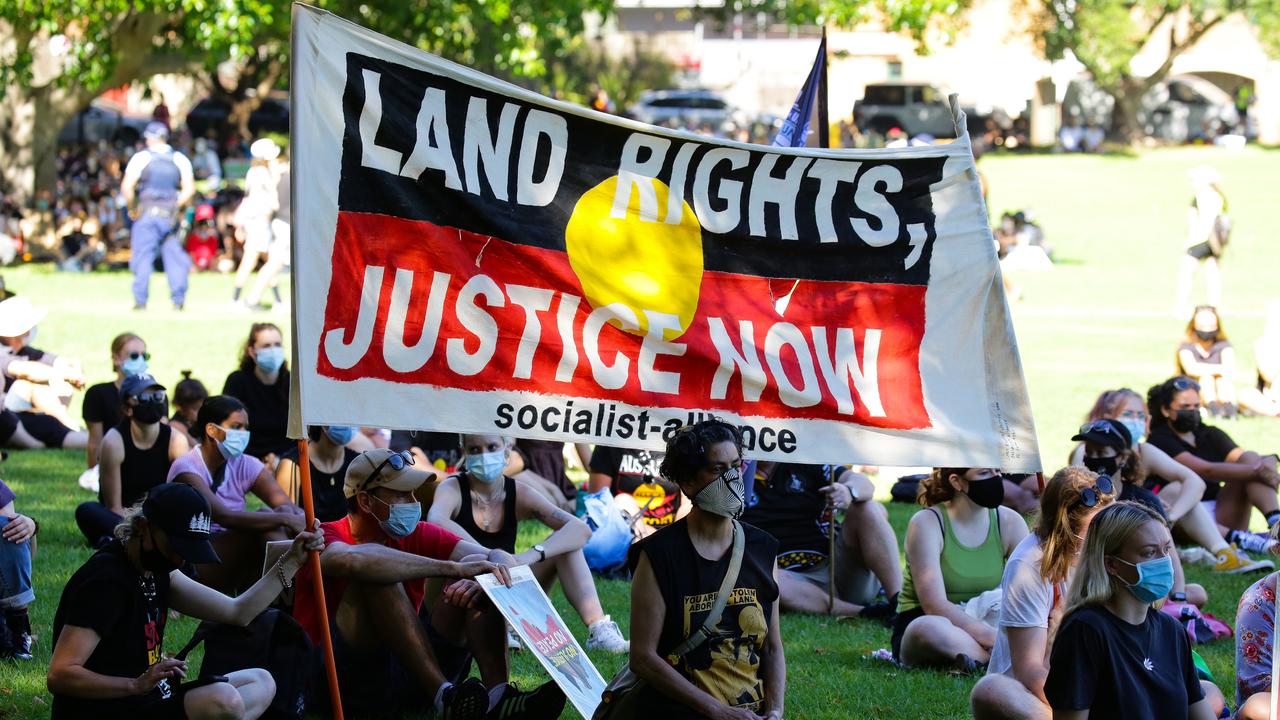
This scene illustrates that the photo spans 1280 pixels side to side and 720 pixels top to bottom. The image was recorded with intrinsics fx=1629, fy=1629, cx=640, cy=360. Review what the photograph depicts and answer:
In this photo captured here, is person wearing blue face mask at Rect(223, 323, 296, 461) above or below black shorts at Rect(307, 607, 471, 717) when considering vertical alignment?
above

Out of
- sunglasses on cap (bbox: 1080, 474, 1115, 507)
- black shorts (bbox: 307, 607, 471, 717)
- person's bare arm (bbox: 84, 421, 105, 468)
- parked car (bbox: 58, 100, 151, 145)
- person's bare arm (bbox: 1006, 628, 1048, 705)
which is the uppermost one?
parked car (bbox: 58, 100, 151, 145)

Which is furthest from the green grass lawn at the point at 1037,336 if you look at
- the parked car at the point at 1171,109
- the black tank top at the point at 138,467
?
the parked car at the point at 1171,109

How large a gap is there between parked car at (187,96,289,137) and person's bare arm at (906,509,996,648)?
46.4 meters

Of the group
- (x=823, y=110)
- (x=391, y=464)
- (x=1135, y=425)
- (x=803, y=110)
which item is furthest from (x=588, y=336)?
(x=1135, y=425)

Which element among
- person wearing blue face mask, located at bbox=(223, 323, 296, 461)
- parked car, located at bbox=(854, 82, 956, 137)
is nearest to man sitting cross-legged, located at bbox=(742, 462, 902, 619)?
person wearing blue face mask, located at bbox=(223, 323, 296, 461)

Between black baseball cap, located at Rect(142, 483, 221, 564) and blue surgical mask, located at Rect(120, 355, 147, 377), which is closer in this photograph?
black baseball cap, located at Rect(142, 483, 221, 564)

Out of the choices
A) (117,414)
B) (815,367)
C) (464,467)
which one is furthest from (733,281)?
(117,414)

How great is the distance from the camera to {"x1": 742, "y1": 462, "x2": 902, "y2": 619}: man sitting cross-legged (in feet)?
29.6

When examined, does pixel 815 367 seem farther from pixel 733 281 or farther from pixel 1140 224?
pixel 1140 224

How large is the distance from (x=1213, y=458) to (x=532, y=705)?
6402mm

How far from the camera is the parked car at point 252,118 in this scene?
52250mm

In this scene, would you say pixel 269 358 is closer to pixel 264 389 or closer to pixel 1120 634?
pixel 264 389

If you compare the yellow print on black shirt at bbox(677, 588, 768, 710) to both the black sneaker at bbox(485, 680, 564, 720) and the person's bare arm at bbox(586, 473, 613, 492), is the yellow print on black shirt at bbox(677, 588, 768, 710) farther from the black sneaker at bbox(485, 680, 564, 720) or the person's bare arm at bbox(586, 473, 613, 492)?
the person's bare arm at bbox(586, 473, 613, 492)

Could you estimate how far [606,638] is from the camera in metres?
8.06
